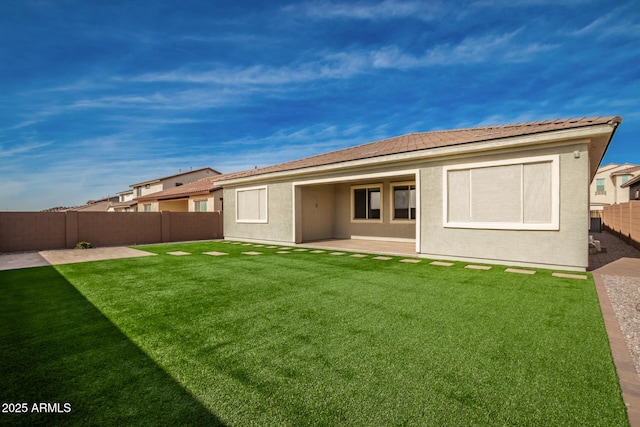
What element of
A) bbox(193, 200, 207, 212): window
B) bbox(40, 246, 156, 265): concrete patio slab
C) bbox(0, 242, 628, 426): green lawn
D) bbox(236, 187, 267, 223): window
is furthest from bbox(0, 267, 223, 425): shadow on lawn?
bbox(193, 200, 207, 212): window

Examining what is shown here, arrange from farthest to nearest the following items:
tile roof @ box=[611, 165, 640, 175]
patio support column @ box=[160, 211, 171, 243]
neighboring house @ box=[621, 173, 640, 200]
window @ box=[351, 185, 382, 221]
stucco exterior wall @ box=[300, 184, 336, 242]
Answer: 1. tile roof @ box=[611, 165, 640, 175]
2. neighboring house @ box=[621, 173, 640, 200]
3. patio support column @ box=[160, 211, 171, 243]
4. window @ box=[351, 185, 382, 221]
5. stucco exterior wall @ box=[300, 184, 336, 242]

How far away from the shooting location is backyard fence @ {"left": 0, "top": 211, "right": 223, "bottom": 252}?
12984mm

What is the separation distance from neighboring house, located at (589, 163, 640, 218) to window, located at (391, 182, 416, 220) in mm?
34155

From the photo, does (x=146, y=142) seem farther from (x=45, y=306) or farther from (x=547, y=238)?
(x=547, y=238)

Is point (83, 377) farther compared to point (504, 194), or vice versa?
point (504, 194)

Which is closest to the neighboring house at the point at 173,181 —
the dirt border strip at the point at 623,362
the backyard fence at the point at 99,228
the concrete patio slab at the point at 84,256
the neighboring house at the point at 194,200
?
the neighboring house at the point at 194,200

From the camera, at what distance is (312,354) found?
299cm

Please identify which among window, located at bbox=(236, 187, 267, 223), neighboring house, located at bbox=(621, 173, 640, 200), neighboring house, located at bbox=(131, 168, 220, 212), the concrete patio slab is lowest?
the concrete patio slab

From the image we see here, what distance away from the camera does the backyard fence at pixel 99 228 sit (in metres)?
13.0

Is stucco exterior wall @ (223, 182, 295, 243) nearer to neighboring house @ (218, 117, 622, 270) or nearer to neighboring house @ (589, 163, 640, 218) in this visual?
neighboring house @ (218, 117, 622, 270)

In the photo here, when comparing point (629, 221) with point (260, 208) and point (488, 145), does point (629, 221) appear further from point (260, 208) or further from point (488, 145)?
point (260, 208)

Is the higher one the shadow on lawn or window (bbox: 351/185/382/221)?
window (bbox: 351/185/382/221)

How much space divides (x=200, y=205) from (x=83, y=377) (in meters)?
20.1

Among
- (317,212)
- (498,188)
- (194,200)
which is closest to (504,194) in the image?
(498,188)
